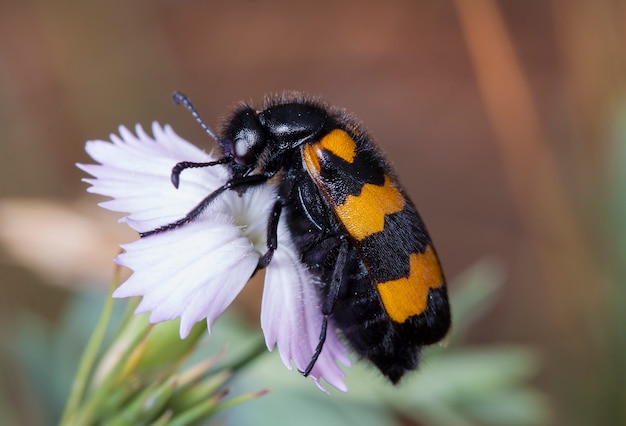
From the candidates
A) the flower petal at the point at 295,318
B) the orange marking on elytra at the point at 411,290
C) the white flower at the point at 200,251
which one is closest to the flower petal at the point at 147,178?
the white flower at the point at 200,251

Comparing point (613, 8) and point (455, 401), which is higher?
point (613, 8)

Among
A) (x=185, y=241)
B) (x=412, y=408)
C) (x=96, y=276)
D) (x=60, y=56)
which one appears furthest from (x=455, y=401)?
(x=60, y=56)

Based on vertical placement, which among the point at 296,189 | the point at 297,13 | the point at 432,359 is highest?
the point at 296,189

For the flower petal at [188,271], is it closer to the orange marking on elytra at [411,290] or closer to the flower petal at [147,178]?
the flower petal at [147,178]

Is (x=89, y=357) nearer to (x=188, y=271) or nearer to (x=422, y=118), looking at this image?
(x=188, y=271)

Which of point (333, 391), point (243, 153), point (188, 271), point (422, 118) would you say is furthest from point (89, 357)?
point (422, 118)

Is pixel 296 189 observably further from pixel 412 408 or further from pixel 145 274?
pixel 412 408

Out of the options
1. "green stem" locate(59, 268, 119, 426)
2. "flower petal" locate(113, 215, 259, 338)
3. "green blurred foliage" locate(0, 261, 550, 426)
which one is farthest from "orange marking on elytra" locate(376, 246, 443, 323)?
"green blurred foliage" locate(0, 261, 550, 426)
